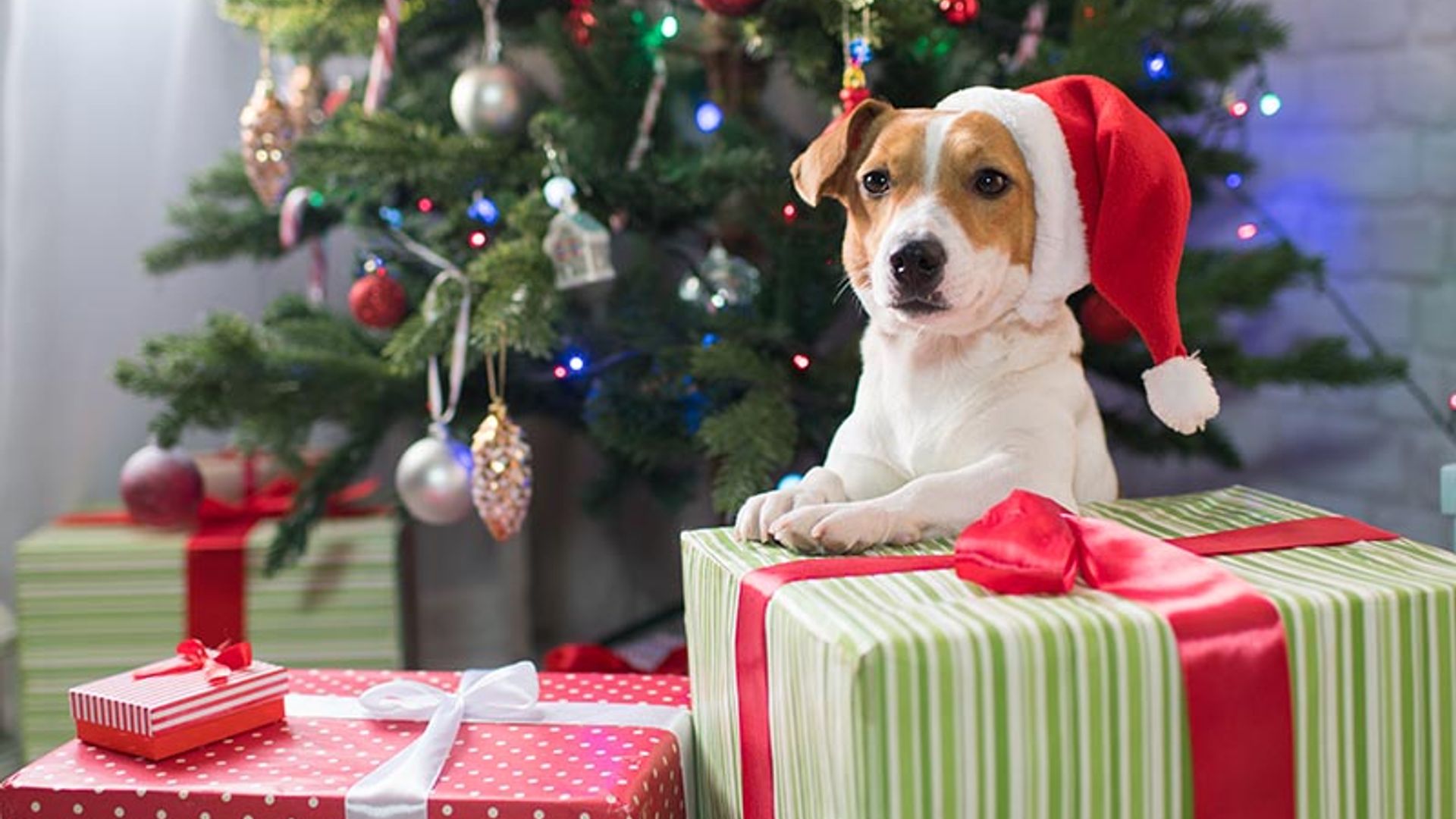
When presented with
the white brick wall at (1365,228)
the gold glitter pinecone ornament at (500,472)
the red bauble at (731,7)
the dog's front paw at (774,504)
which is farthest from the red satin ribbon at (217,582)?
the white brick wall at (1365,228)

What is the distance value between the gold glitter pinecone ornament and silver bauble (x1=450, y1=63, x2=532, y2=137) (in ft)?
0.99

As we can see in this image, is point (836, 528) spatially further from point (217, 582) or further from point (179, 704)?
point (217, 582)

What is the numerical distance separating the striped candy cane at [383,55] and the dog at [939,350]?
2.11 feet

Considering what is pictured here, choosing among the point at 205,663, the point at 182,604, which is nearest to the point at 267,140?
the point at 182,604

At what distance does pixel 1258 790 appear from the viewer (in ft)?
2.55

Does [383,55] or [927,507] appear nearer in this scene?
[927,507]

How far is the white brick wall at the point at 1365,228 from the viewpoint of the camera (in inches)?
64.5

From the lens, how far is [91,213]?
6.28ft

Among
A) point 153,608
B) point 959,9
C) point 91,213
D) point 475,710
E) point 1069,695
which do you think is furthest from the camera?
point 91,213

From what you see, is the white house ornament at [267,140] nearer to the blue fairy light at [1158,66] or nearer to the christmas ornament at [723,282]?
the christmas ornament at [723,282]

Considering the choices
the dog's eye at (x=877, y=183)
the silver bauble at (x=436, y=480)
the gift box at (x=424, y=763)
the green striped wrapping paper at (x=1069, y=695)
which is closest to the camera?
the green striped wrapping paper at (x=1069, y=695)

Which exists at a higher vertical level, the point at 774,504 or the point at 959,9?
the point at 959,9

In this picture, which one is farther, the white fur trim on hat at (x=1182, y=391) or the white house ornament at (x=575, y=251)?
the white house ornament at (x=575, y=251)

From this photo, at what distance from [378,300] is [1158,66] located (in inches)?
32.2
